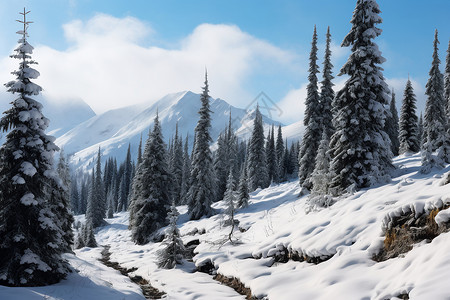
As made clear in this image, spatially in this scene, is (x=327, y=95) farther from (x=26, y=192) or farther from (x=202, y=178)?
(x=26, y=192)

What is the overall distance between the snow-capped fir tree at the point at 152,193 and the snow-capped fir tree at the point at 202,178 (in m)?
2.87

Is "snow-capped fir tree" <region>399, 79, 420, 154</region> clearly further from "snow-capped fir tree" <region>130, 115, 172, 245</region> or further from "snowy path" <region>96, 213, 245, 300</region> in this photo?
"snowy path" <region>96, 213, 245, 300</region>

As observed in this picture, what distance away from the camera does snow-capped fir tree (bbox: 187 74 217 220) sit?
34.9m

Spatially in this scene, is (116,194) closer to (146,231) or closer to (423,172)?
(146,231)

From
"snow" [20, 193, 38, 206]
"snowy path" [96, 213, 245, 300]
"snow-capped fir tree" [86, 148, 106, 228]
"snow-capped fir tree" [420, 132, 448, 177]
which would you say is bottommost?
"snow-capped fir tree" [86, 148, 106, 228]

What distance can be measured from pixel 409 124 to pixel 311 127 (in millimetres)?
12691

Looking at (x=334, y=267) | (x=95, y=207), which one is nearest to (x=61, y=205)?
(x=334, y=267)

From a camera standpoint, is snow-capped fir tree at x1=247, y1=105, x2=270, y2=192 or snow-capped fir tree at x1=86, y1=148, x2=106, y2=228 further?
snow-capped fir tree at x1=86, y1=148, x2=106, y2=228

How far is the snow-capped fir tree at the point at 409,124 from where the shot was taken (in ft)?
116

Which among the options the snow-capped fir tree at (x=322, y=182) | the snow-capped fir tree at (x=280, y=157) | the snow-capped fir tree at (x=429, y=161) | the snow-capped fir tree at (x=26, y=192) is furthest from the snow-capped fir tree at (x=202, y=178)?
the snow-capped fir tree at (x=280, y=157)

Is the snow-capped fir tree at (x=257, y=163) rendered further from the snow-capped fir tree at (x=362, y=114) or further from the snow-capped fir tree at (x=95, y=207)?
the snow-capped fir tree at (x=362, y=114)

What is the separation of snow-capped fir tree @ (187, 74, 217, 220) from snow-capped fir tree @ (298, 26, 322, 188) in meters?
10.3

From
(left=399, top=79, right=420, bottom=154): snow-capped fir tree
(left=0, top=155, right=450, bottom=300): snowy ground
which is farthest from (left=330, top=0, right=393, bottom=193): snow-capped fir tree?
(left=399, top=79, right=420, bottom=154): snow-capped fir tree

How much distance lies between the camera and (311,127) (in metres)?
31.9
